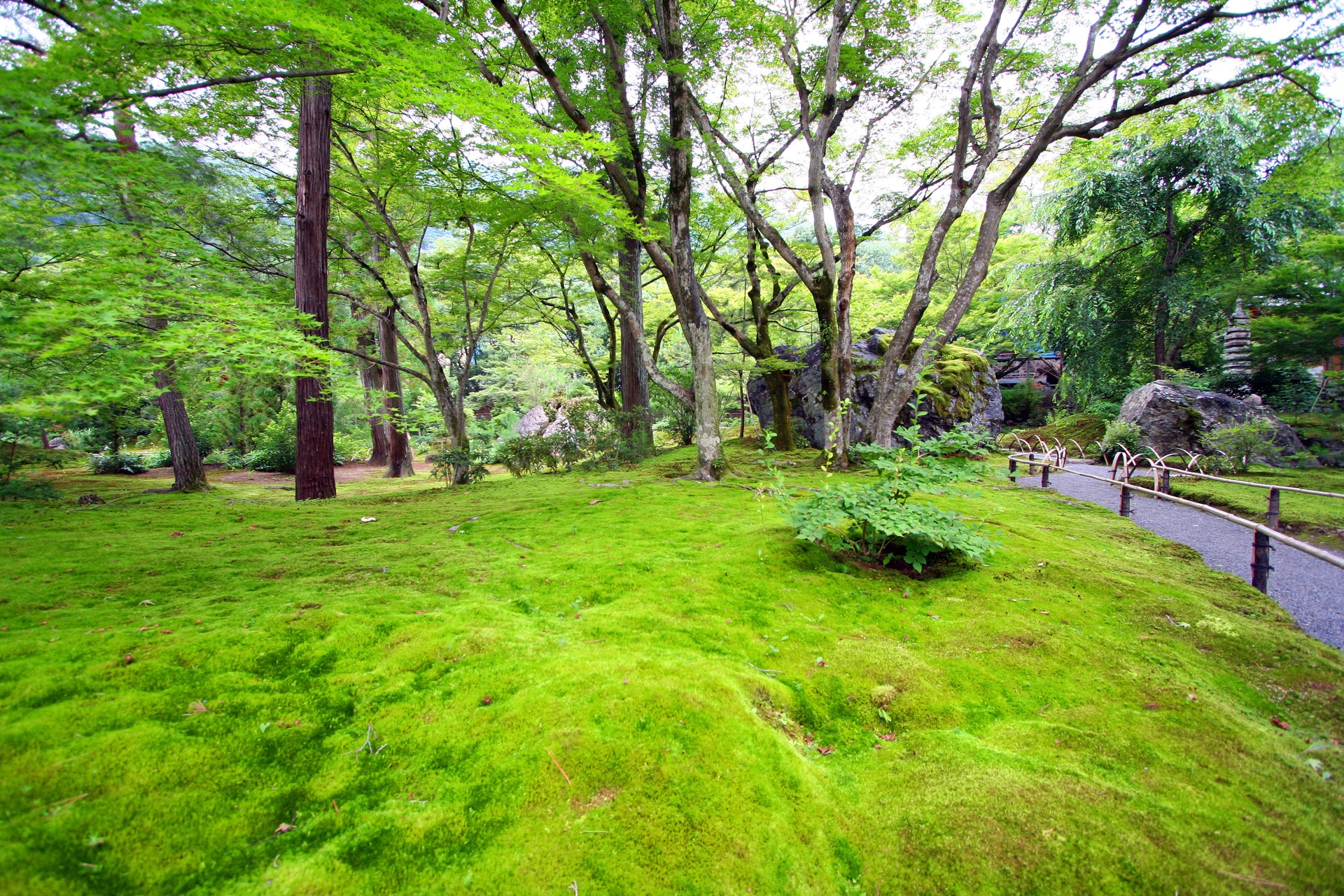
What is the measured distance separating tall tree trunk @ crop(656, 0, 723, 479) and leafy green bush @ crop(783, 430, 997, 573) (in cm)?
326

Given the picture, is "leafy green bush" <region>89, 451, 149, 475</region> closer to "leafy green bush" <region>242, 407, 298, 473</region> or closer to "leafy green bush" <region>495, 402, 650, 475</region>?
"leafy green bush" <region>242, 407, 298, 473</region>

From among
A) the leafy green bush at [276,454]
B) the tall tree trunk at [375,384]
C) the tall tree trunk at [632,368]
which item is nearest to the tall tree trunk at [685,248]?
the tall tree trunk at [632,368]

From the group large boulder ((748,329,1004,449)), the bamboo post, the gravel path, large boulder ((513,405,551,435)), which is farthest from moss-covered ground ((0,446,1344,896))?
large boulder ((513,405,551,435))

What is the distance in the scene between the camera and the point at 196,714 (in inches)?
60.3

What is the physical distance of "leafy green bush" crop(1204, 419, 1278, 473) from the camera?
24.8 ft

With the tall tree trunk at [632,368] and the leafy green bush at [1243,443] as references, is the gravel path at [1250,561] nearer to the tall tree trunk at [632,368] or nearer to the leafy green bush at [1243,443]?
the leafy green bush at [1243,443]

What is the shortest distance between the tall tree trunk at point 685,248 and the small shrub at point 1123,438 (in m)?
7.97

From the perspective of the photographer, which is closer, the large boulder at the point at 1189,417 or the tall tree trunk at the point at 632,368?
the large boulder at the point at 1189,417

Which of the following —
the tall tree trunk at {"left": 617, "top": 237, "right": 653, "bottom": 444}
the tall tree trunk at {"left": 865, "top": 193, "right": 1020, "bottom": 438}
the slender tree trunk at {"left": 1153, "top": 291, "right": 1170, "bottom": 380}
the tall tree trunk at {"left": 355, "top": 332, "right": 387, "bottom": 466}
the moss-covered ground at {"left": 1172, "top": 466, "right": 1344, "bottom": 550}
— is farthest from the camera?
the tall tree trunk at {"left": 355, "top": 332, "right": 387, "bottom": 466}

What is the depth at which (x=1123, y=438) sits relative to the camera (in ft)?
30.6

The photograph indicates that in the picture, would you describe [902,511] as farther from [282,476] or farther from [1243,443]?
[282,476]

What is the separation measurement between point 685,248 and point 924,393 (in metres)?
5.94

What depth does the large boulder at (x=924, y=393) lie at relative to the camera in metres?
10.3

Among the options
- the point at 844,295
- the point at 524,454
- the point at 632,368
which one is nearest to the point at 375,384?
the point at 524,454
